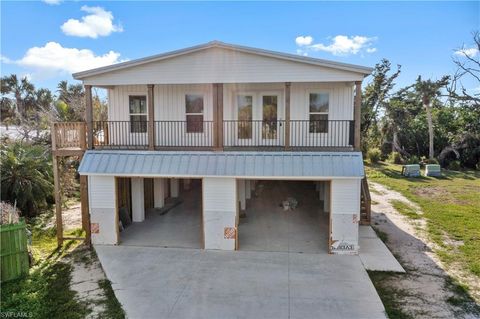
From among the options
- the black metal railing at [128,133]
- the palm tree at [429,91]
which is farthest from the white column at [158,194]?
the palm tree at [429,91]

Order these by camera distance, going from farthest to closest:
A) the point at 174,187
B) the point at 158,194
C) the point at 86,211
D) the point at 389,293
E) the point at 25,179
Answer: the point at 174,187 → the point at 158,194 → the point at 25,179 → the point at 86,211 → the point at 389,293

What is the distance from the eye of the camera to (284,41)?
55.3ft

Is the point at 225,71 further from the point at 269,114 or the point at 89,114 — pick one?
the point at 89,114

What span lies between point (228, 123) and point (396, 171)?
21657 mm

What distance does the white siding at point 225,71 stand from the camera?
11.0 meters

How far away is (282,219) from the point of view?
1466cm

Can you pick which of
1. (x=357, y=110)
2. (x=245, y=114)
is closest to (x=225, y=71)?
(x=245, y=114)

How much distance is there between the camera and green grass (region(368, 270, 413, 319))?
743 centimetres

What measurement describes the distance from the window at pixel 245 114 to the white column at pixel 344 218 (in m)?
4.17

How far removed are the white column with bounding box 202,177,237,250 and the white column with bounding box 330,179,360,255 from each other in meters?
3.12

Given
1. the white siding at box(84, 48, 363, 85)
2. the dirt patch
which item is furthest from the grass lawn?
the white siding at box(84, 48, 363, 85)

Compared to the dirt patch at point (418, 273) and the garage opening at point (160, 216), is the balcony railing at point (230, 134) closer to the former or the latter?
the garage opening at point (160, 216)

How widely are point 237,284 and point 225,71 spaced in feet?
21.4

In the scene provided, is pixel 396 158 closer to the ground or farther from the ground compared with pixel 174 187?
farther from the ground
